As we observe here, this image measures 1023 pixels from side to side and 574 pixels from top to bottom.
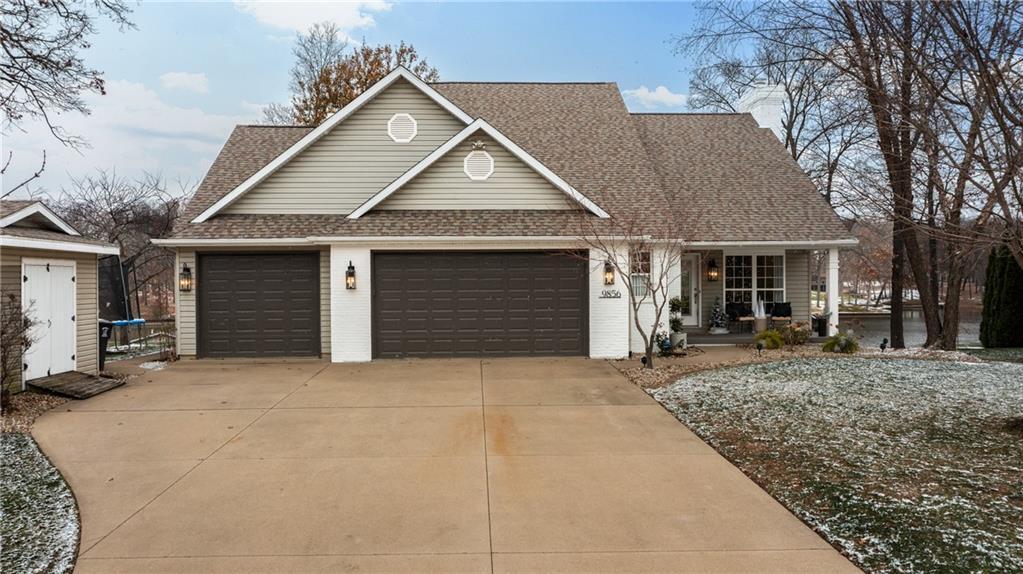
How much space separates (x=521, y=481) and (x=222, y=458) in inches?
123

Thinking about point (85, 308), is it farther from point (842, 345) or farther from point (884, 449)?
point (842, 345)

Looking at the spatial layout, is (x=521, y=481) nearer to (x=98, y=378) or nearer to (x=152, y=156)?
(x=98, y=378)

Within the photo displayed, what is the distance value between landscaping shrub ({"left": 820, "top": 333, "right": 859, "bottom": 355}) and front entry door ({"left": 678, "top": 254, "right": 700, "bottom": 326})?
342 centimetres

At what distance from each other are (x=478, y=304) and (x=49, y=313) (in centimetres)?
732

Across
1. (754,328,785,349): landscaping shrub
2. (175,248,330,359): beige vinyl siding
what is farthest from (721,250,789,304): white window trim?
(175,248,330,359): beige vinyl siding

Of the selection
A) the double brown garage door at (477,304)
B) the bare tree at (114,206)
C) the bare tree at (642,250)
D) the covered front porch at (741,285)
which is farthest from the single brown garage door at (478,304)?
the bare tree at (114,206)

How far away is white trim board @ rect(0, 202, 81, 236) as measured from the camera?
905 centimetres

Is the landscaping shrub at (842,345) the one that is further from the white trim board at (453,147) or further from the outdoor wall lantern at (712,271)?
the white trim board at (453,147)

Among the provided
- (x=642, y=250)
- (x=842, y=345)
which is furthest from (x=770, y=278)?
(x=642, y=250)

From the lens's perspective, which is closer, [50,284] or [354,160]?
[50,284]

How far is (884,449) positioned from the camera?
235 inches

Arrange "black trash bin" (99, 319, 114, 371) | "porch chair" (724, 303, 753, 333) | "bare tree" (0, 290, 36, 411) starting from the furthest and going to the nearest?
"porch chair" (724, 303, 753, 333) → "black trash bin" (99, 319, 114, 371) → "bare tree" (0, 290, 36, 411)

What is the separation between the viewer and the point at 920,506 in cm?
450

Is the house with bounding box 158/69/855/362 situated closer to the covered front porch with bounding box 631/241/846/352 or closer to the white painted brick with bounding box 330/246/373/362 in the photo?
the white painted brick with bounding box 330/246/373/362
